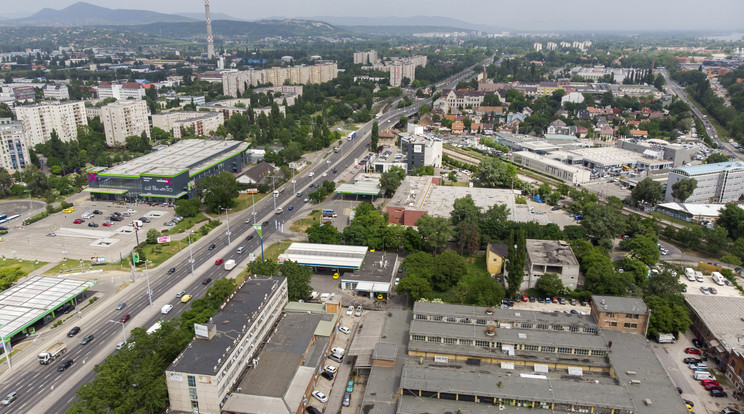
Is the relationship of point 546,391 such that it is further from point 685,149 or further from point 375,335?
point 685,149

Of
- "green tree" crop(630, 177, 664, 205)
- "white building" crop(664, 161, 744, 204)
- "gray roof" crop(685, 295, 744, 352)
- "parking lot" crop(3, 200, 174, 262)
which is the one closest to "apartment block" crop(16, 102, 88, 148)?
"parking lot" crop(3, 200, 174, 262)

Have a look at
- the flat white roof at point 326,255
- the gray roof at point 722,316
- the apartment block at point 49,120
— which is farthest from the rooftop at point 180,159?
the gray roof at point 722,316

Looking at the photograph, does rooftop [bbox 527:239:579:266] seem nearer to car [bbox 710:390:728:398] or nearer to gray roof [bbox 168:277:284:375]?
car [bbox 710:390:728:398]

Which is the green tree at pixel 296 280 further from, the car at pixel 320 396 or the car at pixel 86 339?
the car at pixel 86 339

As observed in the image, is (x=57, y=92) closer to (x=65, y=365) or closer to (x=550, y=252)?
(x=65, y=365)

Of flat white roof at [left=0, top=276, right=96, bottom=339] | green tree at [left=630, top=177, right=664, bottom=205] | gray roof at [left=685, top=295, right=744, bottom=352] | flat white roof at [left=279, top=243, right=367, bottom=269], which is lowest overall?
flat white roof at [left=0, top=276, right=96, bottom=339]

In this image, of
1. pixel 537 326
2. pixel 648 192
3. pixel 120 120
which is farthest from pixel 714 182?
pixel 120 120

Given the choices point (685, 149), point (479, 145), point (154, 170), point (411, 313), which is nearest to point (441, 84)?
point (479, 145)
